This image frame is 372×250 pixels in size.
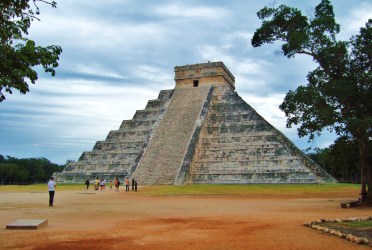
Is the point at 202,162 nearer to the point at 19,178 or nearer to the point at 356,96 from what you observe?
the point at 356,96

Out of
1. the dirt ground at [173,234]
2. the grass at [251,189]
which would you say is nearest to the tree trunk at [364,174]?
the dirt ground at [173,234]

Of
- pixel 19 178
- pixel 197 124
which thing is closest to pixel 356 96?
pixel 197 124

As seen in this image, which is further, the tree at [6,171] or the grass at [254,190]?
the tree at [6,171]

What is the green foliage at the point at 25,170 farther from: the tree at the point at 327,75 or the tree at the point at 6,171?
the tree at the point at 327,75

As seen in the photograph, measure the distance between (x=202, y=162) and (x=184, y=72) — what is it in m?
10.7

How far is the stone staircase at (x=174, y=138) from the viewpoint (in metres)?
26.3

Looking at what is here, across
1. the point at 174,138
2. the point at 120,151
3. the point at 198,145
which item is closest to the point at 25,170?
the point at 120,151

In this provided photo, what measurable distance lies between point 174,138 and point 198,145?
2169 millimetres

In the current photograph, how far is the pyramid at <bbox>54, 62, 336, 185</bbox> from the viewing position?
975 inches

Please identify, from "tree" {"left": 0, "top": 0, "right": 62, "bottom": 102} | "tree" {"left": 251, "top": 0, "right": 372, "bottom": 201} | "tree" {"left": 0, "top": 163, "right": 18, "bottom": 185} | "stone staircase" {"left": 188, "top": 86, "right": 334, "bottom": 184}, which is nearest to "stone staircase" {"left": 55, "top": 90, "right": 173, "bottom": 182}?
"stone staircase" {"left": 188, "top": 86, "right": 334, "bottom": 184}

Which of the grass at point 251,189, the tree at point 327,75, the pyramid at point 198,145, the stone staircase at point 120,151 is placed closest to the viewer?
the tree at point 327,75

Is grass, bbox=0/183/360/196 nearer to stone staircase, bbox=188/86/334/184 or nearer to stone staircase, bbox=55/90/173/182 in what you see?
stone staircase, bbox=188/86/334/184

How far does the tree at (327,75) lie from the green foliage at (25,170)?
168 ft

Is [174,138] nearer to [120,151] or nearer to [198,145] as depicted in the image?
[198,145]
